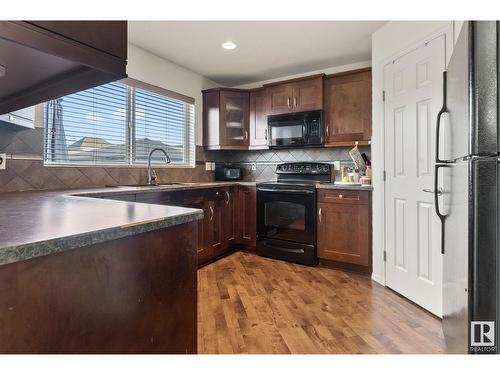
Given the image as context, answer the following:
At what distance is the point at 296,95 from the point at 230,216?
1.73 meters

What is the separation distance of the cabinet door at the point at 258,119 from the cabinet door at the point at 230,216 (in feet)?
2.46

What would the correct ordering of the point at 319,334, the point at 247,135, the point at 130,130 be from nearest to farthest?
the point at 319,334, the point at 130,130, the point at 247,135

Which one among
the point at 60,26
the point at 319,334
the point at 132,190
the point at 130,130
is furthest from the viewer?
the point at 130,130

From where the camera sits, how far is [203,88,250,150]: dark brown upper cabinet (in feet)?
12.5

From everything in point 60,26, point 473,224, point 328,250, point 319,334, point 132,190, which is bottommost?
point 319,334

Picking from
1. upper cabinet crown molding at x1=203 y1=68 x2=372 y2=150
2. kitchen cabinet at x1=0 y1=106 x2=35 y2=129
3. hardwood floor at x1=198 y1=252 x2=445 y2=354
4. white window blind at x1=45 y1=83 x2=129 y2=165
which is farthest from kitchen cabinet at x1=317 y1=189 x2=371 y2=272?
kitchen cabinet at x1=0 y1=106 x2=35 y2=129

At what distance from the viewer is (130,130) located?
119 inches

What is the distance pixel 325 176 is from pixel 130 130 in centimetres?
236

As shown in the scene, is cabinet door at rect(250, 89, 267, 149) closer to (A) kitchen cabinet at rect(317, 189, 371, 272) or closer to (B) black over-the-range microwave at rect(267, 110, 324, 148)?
(B) black over-the-range microwave at rect(267, 110, 324, 148)

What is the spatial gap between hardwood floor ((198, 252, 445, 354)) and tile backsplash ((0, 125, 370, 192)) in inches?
52.3

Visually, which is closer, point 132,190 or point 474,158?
point 474,158

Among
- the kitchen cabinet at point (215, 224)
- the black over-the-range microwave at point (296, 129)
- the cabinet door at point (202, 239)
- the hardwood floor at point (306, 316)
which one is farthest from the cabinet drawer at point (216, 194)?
the black over-the-range microwave at point (296, 129)
